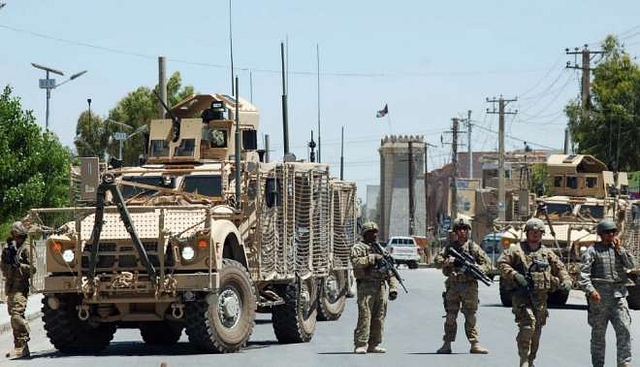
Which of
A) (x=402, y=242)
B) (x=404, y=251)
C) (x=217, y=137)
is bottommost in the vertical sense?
(x=404, y=251)

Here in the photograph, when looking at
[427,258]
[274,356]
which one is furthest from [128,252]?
[427,258]

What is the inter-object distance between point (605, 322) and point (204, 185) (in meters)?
7.55

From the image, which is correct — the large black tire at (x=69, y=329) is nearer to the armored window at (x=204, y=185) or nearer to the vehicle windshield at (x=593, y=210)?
the armored window at (x=204, y=185)

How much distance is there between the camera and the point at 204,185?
21594 mm

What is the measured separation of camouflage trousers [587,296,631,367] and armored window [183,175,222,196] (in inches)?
284

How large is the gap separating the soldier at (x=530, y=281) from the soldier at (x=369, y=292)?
3225 mm

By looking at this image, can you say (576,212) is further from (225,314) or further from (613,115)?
(613,115)

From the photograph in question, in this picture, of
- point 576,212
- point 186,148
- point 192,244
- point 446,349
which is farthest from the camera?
point 576,212

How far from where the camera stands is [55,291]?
19234 mm

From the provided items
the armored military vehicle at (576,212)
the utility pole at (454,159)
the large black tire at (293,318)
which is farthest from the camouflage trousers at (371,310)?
the utility pole at (454,159)

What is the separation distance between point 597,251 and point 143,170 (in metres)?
8.26

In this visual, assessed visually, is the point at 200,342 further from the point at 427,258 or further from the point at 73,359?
the point at 427,258

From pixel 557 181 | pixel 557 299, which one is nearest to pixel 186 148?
pixel 557 299

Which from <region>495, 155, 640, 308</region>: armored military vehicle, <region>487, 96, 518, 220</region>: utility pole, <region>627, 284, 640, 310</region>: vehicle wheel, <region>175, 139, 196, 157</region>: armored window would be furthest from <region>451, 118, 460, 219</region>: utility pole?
<region>175, 139, 196, 157</region>: armored window
